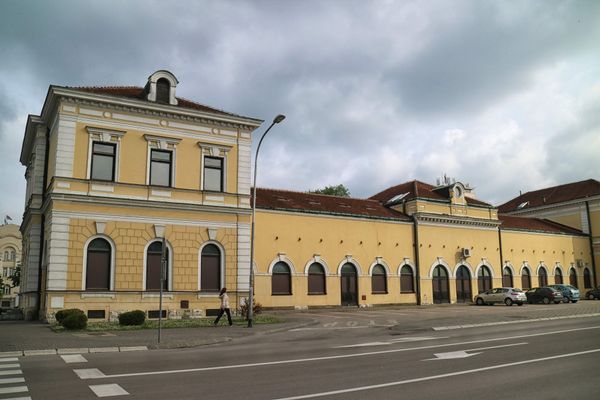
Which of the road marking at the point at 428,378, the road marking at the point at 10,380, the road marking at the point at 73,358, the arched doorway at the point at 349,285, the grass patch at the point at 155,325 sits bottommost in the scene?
the road marking at the point at 73,358

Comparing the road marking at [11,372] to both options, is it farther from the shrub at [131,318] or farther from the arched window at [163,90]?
the arched window at [163,90]

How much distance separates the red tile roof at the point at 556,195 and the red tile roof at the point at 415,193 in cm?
1759

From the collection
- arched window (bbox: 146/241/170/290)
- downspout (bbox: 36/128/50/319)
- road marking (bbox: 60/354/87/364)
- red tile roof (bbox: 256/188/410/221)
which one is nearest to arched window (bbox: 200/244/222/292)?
arched window (bbox: 146/241/170/290)

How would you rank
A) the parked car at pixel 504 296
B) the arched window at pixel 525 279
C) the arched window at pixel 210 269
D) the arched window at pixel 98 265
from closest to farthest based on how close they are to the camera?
the arched window at pixel 98 265 < the arched window at pixel 210 269 < the parked car at pixel 504 296 < the arched window at pixel 525 279

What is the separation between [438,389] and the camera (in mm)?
8250

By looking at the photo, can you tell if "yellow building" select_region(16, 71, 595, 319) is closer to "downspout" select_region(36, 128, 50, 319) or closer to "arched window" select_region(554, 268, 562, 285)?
"downspout" select_region(36, 128, 50, 319)

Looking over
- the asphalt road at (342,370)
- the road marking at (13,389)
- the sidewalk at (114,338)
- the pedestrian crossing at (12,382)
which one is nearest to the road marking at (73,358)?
the asphalt road at (342,370)

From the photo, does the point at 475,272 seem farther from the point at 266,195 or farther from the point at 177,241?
the point at 177,241

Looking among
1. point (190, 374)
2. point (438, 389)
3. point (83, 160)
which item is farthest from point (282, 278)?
point (438, 389)

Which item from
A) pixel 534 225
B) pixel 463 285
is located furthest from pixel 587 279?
pixel 463 285

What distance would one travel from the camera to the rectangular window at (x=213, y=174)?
27609mm

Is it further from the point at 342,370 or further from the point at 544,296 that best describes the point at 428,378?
the point at 544,296

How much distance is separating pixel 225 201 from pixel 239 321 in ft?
22.7

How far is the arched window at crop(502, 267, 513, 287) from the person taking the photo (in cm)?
4472
